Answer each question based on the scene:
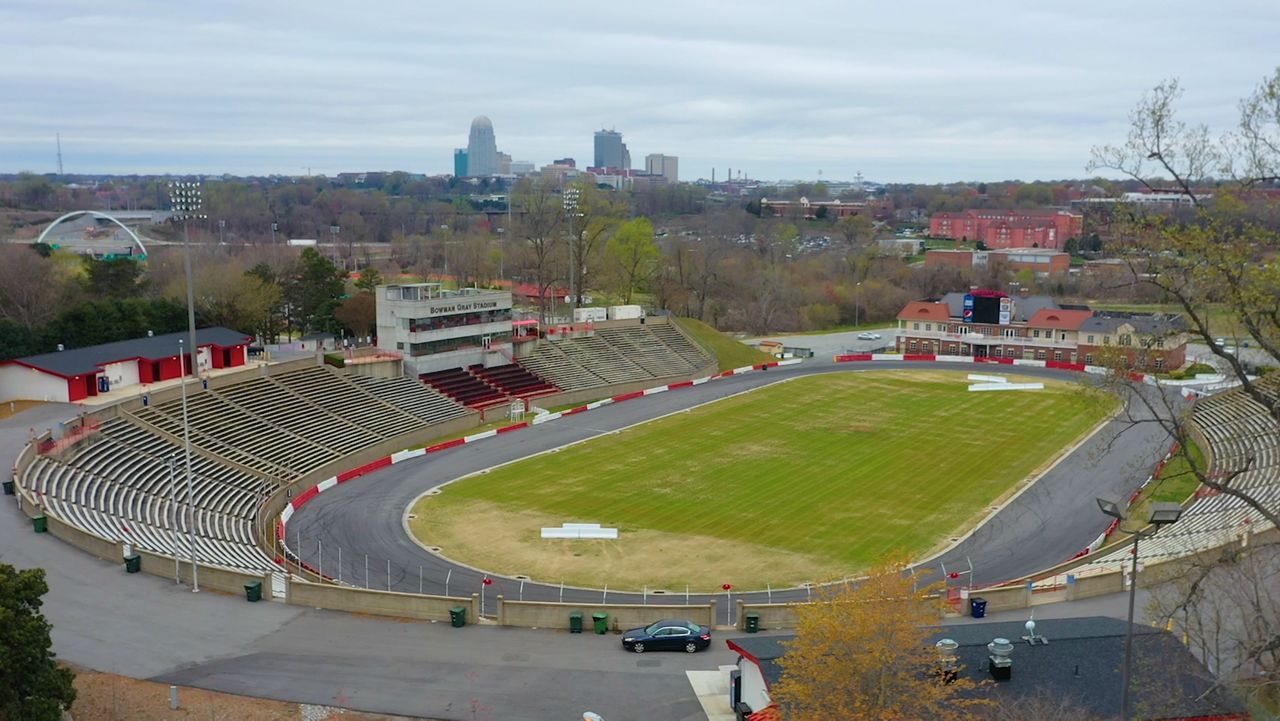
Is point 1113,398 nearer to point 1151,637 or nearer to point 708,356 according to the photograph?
point 1151,637

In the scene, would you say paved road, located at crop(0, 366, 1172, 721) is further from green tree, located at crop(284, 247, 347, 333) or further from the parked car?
green tree, located at crop(284, 247, 347, 333)

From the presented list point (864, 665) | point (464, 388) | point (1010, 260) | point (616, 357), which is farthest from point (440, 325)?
point (1010, 260)

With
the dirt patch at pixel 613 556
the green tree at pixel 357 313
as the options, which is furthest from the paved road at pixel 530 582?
the green tree at pixel 357 313

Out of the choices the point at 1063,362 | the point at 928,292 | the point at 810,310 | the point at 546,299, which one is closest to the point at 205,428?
the point at 546,299

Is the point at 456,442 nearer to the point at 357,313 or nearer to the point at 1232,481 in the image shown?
the point at 357,313

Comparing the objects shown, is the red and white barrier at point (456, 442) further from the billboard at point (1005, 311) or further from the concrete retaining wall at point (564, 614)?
the billboard at point (1005, 311)

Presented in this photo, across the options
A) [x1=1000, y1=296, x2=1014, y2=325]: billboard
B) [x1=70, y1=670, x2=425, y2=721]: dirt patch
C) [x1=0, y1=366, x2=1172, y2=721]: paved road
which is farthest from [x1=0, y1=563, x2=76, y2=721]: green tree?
[x1=1000, y1=296, x2=1014, y2=325]: billboard
